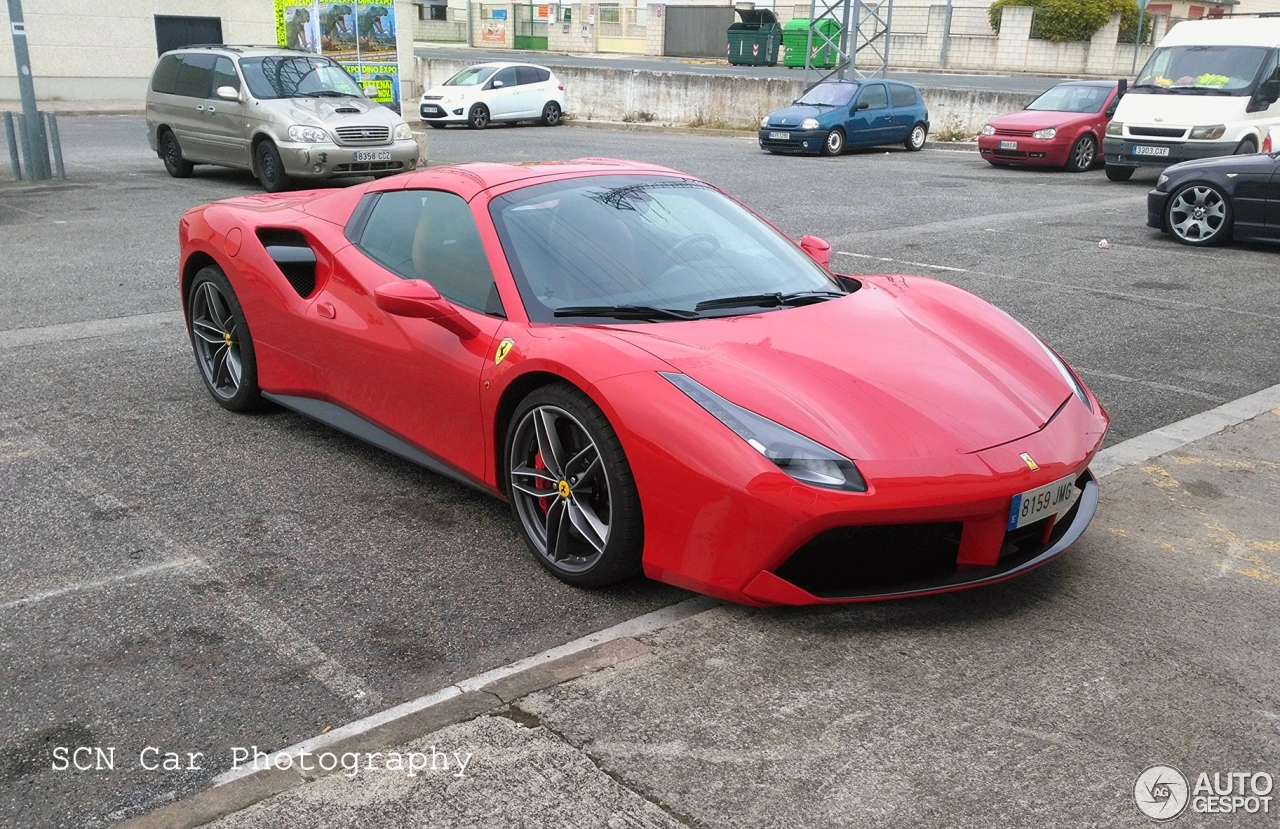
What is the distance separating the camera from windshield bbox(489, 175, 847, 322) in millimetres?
4121

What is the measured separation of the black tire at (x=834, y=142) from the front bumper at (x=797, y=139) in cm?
9

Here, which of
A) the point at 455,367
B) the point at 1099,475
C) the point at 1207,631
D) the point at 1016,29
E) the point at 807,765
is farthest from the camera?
the point at 1016,29

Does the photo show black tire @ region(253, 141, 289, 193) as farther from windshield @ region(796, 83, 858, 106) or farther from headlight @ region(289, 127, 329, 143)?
windshield @ region(796, 83, 858, 106)

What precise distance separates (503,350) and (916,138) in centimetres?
2084

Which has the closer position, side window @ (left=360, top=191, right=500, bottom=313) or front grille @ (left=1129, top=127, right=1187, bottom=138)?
side window @ (left=360, top=191, right=500, bottom=313)

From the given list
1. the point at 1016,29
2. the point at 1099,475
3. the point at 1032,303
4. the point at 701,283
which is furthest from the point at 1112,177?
the point at 1016,29

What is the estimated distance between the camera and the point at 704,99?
1188 inches

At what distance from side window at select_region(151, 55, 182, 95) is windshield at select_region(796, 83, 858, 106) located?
36.9 ft

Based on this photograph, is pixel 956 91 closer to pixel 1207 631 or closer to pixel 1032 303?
pixel 1032 303

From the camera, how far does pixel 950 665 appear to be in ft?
10.8

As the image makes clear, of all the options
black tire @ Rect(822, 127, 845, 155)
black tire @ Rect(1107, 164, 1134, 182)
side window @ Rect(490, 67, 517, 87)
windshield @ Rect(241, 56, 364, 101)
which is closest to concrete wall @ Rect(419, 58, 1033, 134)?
side window @ Rect(490, 67, 517, 87)

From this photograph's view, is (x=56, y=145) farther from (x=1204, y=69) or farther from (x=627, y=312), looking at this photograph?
(x=1204, y=69)

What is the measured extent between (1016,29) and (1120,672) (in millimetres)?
44159

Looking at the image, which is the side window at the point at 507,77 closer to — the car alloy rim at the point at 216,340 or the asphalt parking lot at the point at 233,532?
the asphalt parking lot at the point at 233,532
